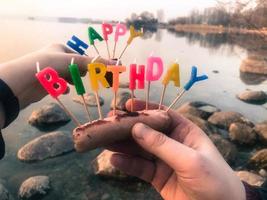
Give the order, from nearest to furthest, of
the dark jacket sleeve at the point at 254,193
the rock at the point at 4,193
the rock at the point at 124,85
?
the dark jacket sleeve at the point at 254,193, the rock at the point at 4,193, the rock at the point at 124,85

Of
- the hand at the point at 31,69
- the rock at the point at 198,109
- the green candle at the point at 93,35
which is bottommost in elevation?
the rock at the point at 198,109

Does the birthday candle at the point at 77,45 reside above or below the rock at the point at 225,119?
above

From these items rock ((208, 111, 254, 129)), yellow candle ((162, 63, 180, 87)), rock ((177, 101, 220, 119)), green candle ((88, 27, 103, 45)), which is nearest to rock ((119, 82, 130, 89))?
rock ((177, 101, 220, 119))

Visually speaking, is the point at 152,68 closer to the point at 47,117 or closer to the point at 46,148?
the point at 46,148

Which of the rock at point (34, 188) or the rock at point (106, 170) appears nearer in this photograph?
the rock at point (34, 188)

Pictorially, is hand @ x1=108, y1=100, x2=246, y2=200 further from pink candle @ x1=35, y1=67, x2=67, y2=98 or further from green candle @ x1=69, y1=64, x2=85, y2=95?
pink candle @ x1=35, y1=67, x2=67, y2=98

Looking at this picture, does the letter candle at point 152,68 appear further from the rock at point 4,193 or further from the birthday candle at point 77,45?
the rock at point 4,193

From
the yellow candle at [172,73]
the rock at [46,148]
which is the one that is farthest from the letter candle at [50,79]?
the rock at [46,148]
